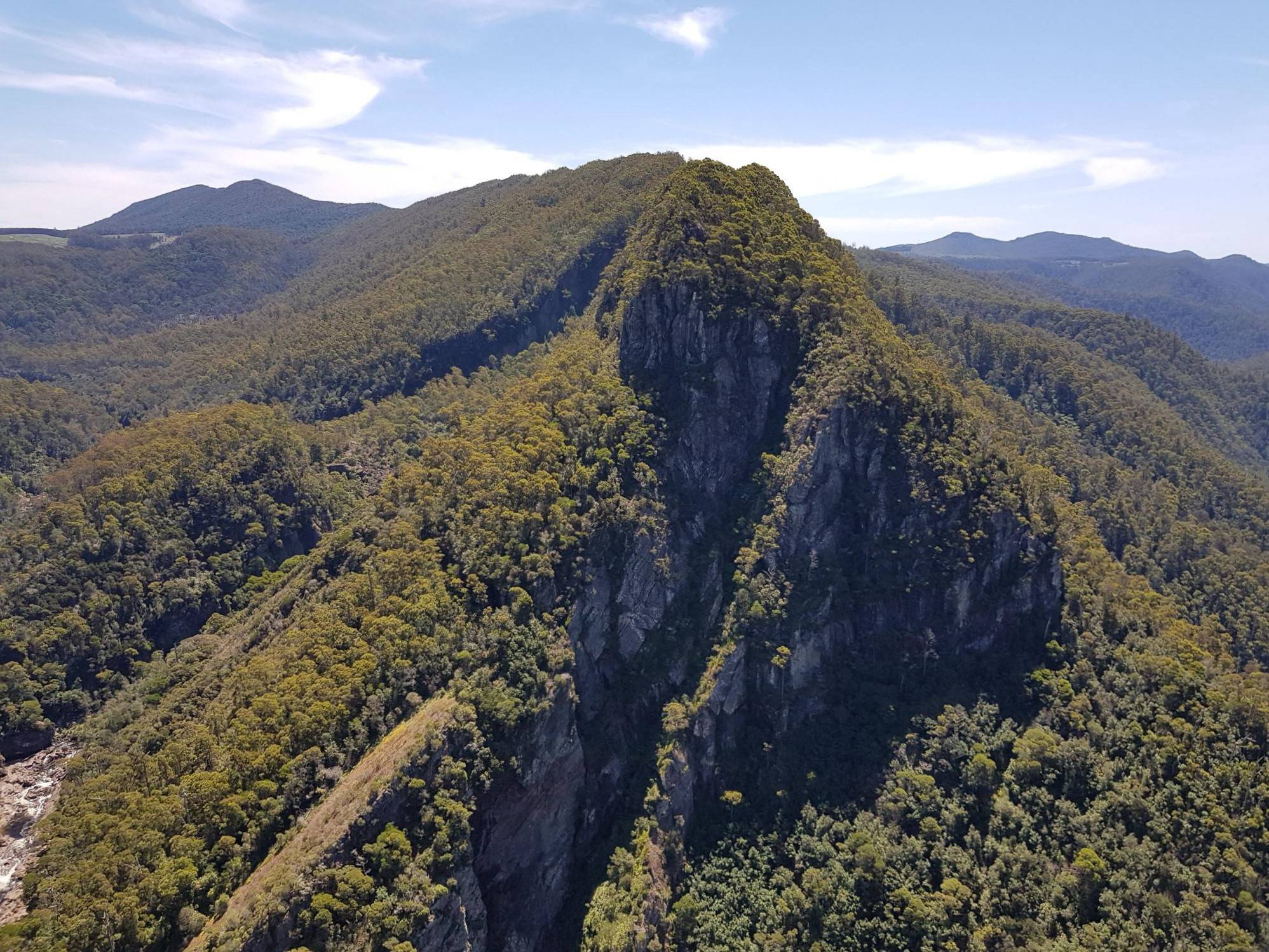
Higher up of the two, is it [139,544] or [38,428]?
[38,428]

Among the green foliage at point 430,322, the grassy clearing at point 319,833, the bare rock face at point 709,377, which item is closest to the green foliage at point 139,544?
the green foliage at point 430,322

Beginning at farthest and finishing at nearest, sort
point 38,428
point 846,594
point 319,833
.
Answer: point 38,428, point 846,594, point 319,833

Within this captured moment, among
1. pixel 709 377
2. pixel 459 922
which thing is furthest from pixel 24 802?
pixel 709 377

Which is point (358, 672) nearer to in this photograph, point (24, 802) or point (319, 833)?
point (319, 833)

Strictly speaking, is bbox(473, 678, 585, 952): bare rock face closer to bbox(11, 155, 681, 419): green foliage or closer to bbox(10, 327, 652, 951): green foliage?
bbox(10, 327, 652, 951): green foliage

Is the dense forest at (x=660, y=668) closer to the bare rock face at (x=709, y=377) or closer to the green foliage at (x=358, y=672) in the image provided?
the green foliage at (x=358, y=672)

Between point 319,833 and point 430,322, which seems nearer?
point 319,833

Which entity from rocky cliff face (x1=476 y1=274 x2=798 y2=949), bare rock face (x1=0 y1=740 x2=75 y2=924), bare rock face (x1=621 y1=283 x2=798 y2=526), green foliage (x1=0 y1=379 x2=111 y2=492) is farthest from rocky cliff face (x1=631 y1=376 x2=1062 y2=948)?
green foliage (x1=0 y1=379 x2=111 y2=492)

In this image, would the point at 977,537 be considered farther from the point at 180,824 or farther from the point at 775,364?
the point at 180,824
